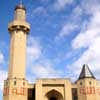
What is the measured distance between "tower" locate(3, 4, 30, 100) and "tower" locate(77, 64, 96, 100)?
30.9ft

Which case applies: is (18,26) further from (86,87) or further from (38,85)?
(86,87)

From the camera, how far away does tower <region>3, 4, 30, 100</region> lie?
3788 centimetres

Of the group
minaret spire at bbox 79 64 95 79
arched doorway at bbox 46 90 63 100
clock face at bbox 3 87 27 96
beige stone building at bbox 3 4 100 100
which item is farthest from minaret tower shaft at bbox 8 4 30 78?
minaret spire at bbox 79 64 95 79

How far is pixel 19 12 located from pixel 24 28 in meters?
3.52

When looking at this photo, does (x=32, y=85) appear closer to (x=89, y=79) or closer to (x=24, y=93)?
(x=24, y=93)

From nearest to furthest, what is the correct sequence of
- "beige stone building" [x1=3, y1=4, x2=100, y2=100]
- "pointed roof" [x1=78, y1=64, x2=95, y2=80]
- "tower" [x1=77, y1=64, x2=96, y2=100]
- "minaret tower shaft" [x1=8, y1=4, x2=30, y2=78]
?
"beige stone building" [x1=3, y1=4, x2=100, y2=100], "tower" [x1=77, y1=64, x2=96, y2=100], "minaret tower shaft" [x1=8, y1=4, x2=30, y2=78], "pointed roof" [x1=78, y1=64, x2=95, y2=80]

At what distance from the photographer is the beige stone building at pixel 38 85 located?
1505 inches

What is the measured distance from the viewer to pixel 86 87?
128ft

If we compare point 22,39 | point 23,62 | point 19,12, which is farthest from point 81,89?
point 19,12

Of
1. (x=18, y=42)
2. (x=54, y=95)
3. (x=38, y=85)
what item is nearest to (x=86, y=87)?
(x=54, y=95)

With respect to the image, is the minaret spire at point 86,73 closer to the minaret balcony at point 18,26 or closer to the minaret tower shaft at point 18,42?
the minaret tower shaft at point 18,42

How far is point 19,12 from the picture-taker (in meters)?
44.0

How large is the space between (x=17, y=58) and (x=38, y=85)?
602cm

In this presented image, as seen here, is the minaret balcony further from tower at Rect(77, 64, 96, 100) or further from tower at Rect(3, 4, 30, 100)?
tower at Rect(77, 64, 96, 100)
